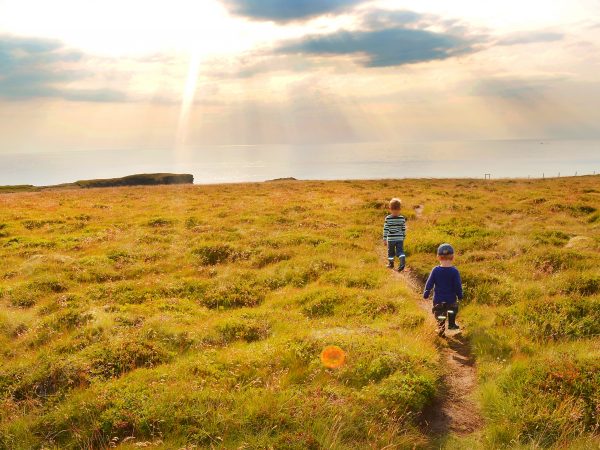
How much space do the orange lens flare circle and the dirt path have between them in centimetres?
188

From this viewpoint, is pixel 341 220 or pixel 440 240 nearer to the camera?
pixel 440 240

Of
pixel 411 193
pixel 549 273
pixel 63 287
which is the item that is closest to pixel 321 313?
pixel 549 273

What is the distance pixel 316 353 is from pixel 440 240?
40.5 feet

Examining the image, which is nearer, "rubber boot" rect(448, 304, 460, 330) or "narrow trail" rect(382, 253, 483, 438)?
"narrow trail" rect(382, 253, 483, 438)

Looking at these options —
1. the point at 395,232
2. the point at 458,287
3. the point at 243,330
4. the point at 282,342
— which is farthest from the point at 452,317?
the point at 395,232

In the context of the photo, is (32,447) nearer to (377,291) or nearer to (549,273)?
(377,291)

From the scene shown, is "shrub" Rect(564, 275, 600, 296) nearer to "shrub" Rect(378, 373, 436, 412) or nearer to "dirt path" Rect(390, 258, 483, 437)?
"dirt path" Rect(390, 258, 483, 437)

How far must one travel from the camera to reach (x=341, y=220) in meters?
27.1

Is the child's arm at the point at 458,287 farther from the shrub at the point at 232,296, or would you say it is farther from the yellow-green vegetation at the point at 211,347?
the shrub at the point at 232,296

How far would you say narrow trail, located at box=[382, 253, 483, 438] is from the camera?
277 inches

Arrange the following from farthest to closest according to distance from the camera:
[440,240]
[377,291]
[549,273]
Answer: [440,240] < [549,273] < [377,291]

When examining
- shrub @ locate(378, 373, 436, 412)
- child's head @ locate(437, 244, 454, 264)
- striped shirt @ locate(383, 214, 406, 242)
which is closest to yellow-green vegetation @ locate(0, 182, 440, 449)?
shrub @ locate(378, 373, 436, 412)

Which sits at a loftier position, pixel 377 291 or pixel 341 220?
pixel 341 220

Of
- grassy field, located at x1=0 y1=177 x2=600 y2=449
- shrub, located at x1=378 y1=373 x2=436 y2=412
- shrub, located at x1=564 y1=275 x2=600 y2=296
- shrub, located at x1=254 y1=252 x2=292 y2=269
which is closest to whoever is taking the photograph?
grassy field, located at x1=0 y1=177 x2=600 y2=449
